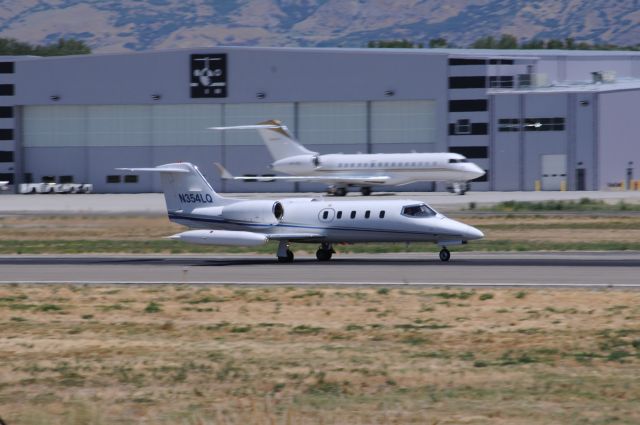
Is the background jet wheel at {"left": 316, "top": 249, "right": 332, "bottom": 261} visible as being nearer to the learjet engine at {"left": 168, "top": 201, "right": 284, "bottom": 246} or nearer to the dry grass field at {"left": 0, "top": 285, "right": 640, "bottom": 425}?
the learjet engine at {"left": 168, "top": 201, "right": 284, "bottom": 246}

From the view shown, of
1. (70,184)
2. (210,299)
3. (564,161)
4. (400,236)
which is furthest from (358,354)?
(70,184)

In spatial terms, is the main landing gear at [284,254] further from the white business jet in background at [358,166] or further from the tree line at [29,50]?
the tree line at [29,50]

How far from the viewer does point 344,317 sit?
22.7m

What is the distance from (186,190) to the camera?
3734 centimetres

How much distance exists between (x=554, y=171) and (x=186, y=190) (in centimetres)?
5060

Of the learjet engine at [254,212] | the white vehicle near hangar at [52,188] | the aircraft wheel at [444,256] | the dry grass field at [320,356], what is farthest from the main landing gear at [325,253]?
the white vehicle near hangar at [52,188]

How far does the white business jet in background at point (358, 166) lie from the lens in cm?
7569

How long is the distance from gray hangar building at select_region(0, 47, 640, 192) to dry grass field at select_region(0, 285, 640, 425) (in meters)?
58.9

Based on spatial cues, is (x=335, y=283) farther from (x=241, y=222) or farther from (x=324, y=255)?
(x=241, y=222)

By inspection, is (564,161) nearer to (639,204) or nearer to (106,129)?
(639,204)

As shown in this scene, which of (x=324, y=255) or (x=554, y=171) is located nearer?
(x=324, y=255)

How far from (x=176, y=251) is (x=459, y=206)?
1008 inches

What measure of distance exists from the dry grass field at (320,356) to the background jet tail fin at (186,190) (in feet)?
34.8

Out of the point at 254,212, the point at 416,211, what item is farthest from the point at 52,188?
the point at 416,211
